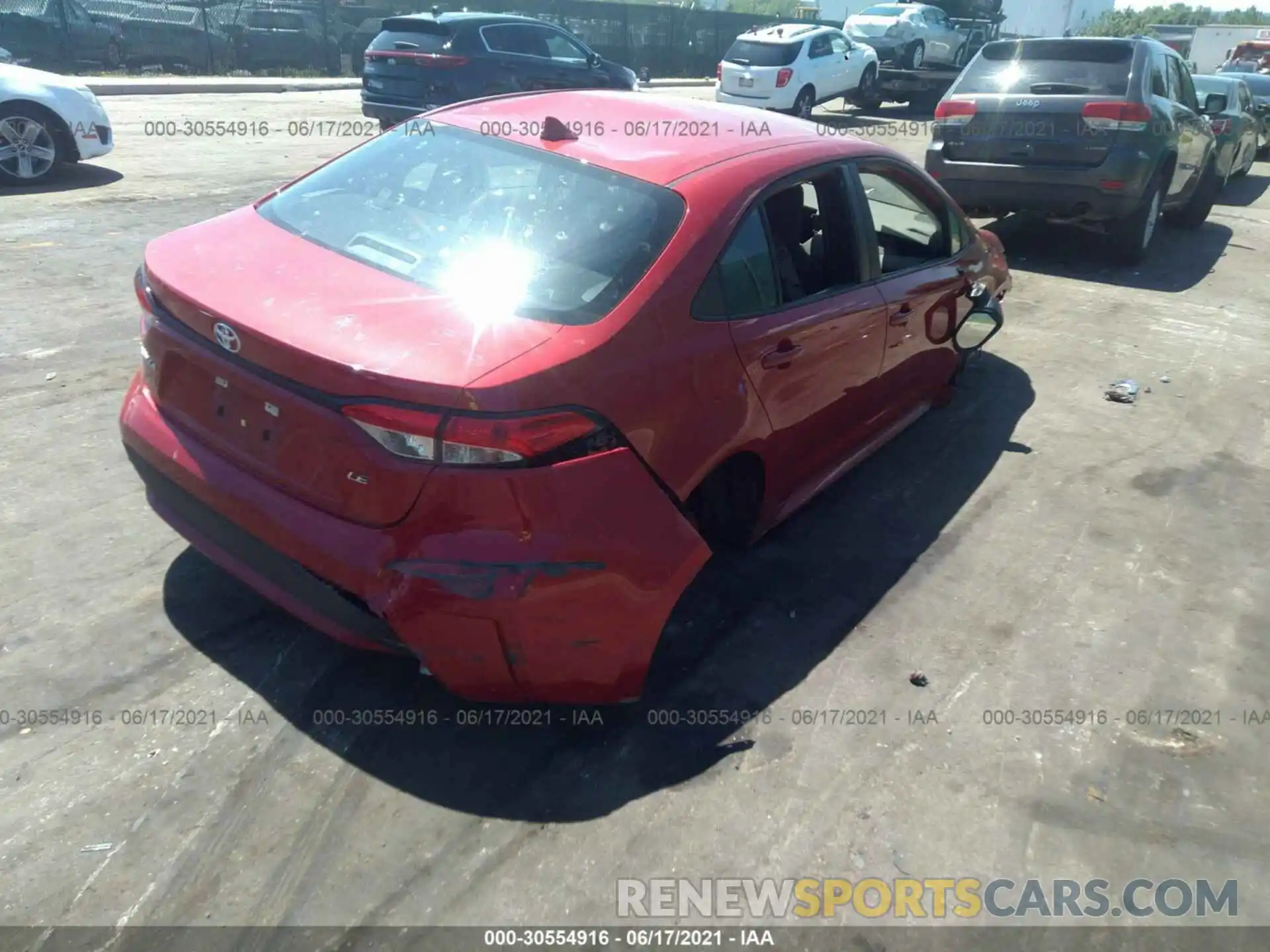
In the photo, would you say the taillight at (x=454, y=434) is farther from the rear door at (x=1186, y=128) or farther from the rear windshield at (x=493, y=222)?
the rear door at (x=1186, y=128)

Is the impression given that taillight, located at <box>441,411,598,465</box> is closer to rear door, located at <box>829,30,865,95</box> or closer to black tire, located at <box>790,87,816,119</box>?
black tire, located at <box>790,87,816,119</box>

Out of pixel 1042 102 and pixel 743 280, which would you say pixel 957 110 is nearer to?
pixel 1042 102

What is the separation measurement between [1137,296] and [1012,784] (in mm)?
6409

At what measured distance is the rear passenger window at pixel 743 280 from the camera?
310 cm

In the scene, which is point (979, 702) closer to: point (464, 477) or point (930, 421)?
point (464, 477)

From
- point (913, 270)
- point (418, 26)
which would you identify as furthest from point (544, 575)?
point (418, 26)

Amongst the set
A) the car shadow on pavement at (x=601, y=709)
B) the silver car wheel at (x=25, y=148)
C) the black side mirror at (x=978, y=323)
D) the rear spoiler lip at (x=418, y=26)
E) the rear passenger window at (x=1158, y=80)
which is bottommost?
the car shadow on pavement at (x=601, y=709)

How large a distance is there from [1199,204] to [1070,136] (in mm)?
3396

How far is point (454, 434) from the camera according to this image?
2.45m

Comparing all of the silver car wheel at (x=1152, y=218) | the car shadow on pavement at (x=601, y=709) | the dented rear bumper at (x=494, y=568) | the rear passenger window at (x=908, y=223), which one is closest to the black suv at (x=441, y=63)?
the silver car wheel at (x=1152, y=218)

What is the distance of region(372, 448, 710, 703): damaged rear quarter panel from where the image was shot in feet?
8.23

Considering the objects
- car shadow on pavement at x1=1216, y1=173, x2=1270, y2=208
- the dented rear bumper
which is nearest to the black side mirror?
the dented rear bumper

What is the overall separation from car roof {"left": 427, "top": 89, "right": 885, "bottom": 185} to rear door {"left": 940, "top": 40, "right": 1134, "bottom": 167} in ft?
15.6

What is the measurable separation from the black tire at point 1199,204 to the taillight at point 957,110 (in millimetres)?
3062
